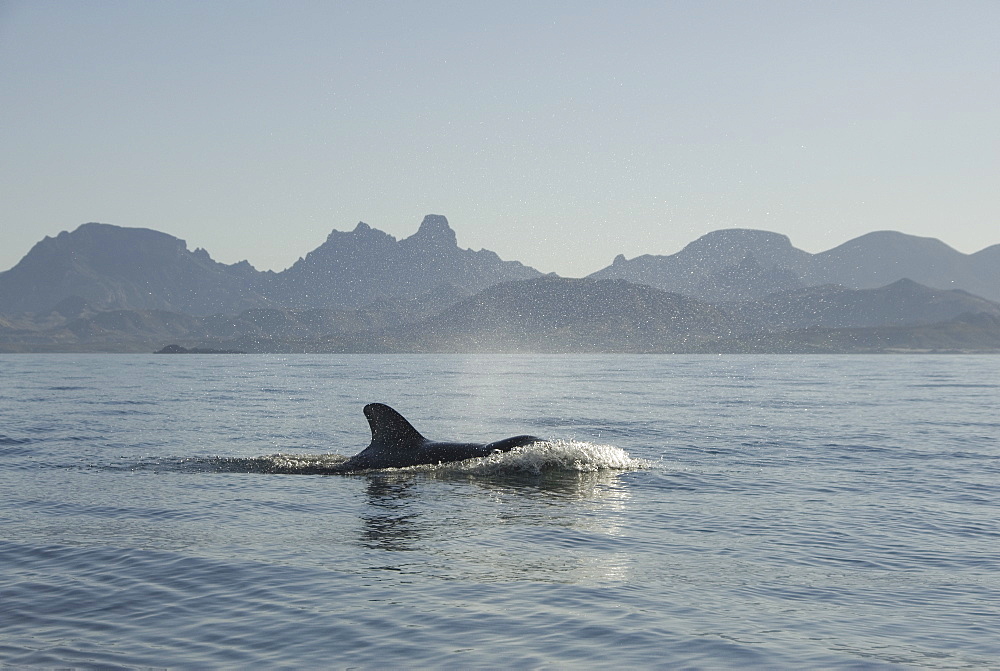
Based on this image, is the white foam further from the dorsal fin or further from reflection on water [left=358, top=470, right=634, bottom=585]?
the dorsal fin

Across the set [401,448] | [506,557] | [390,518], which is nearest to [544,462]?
[401,448]

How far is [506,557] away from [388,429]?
12.7 meters

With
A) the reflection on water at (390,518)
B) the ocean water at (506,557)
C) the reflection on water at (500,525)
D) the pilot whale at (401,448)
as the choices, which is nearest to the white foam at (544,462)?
the ocean water at (506,557)

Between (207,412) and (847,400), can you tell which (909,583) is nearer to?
(207,412)

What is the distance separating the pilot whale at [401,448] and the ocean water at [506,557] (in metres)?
0.75

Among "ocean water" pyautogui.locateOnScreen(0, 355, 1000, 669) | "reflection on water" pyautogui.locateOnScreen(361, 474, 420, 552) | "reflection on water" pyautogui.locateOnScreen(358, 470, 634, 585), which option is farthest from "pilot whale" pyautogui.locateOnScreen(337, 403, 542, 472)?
"reflection on water" pyautogui.locateOnScreen(361, 474, 420, 552)

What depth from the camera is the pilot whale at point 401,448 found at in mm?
25266

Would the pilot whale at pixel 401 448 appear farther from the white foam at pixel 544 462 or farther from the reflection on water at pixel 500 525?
the reflection on water at pixel 500 525

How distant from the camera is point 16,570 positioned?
13344 mm

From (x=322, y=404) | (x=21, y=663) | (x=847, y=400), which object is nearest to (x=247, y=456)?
(x=21, y=663)

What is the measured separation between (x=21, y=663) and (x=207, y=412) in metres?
41.3

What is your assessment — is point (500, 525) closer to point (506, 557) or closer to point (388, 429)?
point (506, 557)

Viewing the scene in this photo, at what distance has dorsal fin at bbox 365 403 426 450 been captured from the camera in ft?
85.3

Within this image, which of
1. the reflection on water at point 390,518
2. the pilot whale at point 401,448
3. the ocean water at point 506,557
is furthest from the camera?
the pilot whale at point 401,448
